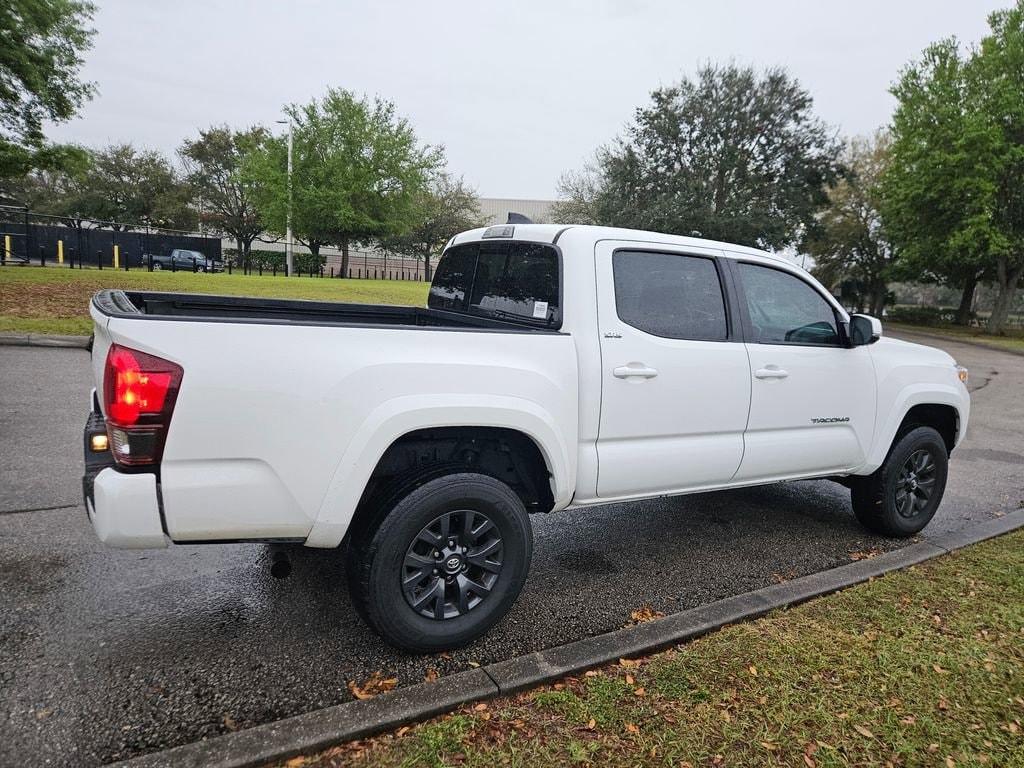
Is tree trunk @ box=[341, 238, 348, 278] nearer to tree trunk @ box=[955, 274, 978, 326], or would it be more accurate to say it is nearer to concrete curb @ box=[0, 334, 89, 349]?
concrete curb @ box=[0, 334, 89, 349]

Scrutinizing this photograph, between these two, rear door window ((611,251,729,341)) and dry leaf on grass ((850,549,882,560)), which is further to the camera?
dry leaf on grass ((850,549,882,560))

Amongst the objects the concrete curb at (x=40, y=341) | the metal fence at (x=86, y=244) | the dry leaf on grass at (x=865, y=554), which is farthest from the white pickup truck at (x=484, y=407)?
the metal fence at (x=86, y=244)

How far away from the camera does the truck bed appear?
3322 millimetres

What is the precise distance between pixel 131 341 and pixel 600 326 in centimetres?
197

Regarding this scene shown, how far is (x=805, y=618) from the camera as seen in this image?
3.24 m

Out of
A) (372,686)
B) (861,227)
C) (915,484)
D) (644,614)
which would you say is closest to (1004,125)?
(861,227)

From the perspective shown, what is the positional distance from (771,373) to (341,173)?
132 ft

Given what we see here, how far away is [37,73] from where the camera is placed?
16031mm

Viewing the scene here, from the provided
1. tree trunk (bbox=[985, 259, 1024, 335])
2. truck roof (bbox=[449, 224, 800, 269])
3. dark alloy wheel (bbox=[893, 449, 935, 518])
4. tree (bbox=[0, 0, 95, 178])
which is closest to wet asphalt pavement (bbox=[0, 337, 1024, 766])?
dark alloy wheel (bbox=[893, 449, 935, 518])

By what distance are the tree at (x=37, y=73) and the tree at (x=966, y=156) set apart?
3127 centimetres

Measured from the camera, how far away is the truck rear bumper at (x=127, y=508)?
7.33 ft

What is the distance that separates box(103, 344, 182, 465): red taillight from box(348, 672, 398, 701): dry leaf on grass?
3.94 feet

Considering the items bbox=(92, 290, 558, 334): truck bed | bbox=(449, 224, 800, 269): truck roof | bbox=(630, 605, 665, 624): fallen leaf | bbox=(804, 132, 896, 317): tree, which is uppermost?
bbox=(804, 132, 896, 317): tree

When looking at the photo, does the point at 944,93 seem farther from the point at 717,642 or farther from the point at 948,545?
the point at 717,642
